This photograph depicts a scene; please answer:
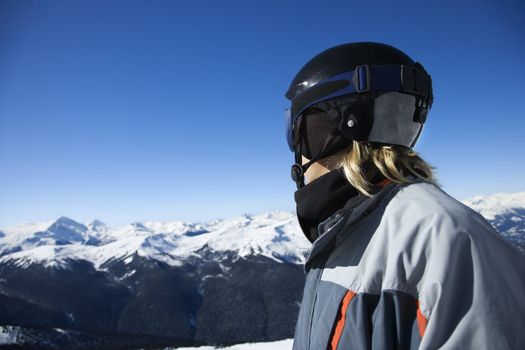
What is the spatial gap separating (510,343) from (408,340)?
386 millimetres

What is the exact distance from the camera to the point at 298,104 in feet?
9.27

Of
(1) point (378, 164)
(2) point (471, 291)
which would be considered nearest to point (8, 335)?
(1) point (378, 164)

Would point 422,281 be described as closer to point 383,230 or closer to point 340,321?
point 383,230

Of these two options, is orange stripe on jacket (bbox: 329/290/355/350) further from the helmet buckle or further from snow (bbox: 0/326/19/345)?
snow (bbox: 0/326/19/345)

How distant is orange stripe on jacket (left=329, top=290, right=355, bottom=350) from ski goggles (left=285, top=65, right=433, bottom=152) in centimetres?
138

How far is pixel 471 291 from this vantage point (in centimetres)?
143

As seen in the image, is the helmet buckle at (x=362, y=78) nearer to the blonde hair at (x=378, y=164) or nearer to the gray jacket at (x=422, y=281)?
the blonde hair at (x=378, y=164)

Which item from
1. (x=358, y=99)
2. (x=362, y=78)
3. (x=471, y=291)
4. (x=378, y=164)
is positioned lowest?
(x=471, y=291)

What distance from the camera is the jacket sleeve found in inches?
54.0

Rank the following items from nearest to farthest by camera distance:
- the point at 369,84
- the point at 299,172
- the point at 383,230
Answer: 1. the point at 383,230
2. the point at 369,84
3. the point at 299,172

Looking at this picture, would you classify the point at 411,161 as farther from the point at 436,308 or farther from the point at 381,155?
the point at 436,308

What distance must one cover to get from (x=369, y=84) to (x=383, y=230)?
1.15 metres

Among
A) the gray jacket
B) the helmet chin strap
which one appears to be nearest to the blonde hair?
the gray jacket

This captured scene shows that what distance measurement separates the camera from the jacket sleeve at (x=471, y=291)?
137cm
